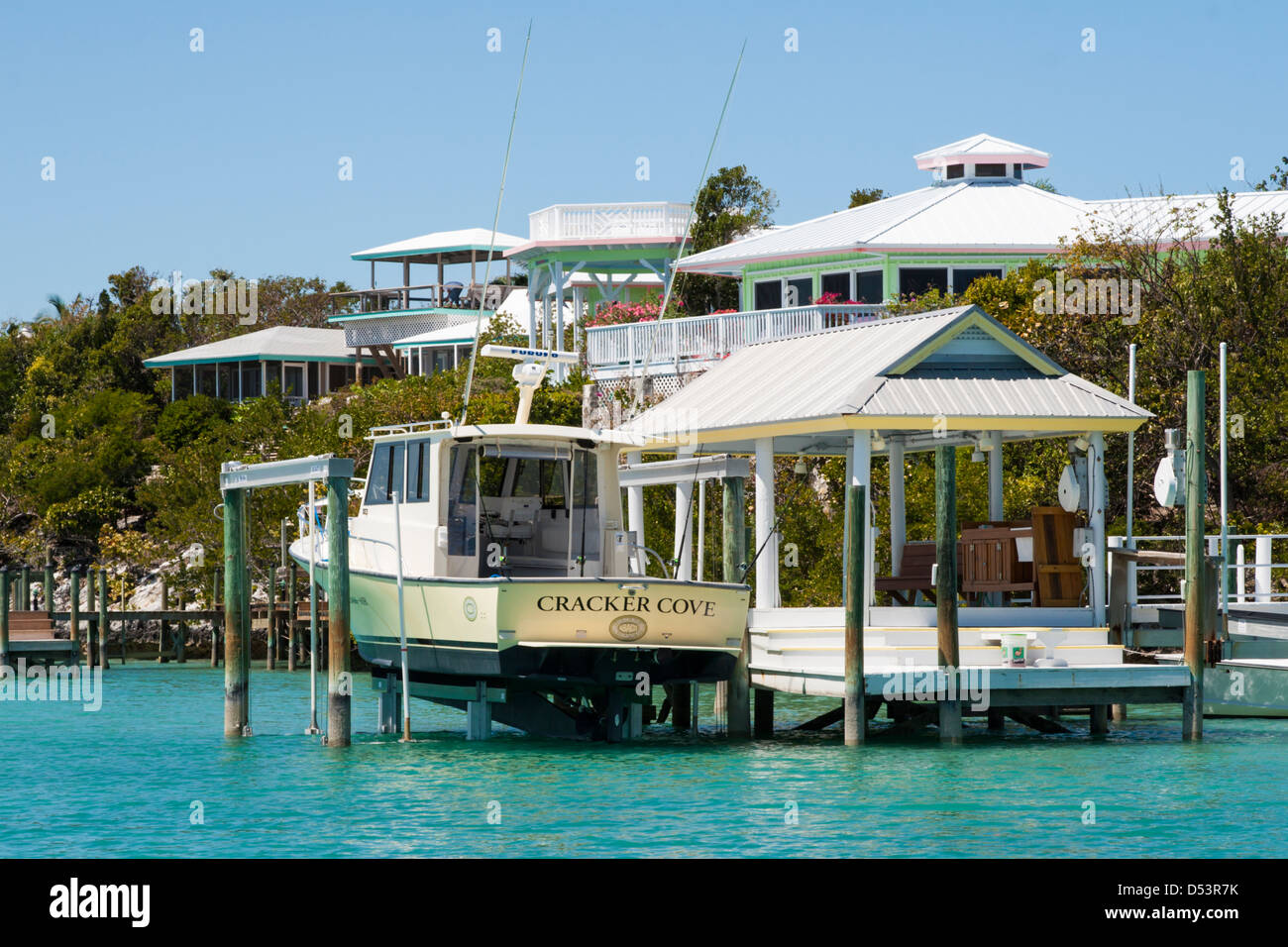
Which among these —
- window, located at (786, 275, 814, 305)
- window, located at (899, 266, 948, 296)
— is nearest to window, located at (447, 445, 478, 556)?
window, located at (899, 266, 948, 296)

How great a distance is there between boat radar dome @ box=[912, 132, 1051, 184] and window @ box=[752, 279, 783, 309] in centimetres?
614

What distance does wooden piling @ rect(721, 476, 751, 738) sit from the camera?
2386 cm

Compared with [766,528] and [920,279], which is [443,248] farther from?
[766,528]

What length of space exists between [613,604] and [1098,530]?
20.9 ft

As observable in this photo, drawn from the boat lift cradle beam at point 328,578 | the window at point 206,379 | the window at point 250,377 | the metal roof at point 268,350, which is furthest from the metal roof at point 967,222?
the window at point 206,379

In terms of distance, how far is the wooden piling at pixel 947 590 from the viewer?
21125 millimetres

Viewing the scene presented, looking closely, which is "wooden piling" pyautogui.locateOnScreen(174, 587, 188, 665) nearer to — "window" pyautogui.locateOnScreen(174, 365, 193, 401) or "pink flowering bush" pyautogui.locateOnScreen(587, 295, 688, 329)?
"pink flowering bush" pyautogui.locateOnScreen(587, 295, 688, 329)

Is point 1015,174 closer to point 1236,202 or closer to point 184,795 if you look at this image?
point 1236,202

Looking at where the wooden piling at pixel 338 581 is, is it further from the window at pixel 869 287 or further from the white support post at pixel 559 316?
the window at pixel 869 287

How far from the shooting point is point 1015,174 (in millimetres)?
48656

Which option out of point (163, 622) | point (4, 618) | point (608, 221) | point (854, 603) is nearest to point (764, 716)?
point (854, 603)

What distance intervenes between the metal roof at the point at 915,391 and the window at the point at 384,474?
11.1 ft
